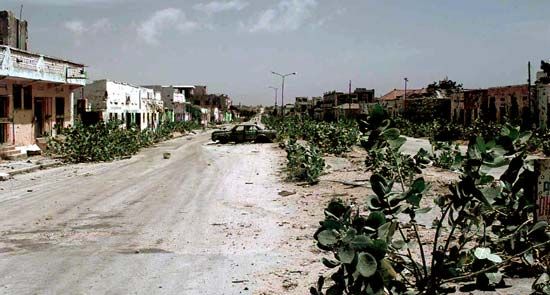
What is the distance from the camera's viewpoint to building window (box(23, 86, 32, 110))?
26.0m

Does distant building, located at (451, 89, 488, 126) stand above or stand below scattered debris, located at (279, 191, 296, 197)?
above

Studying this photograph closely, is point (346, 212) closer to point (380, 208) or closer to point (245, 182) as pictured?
point (380, 208)

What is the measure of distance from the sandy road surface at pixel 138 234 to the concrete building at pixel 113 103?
20.3 meters

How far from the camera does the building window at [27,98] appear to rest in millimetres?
26031

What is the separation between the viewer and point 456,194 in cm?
361

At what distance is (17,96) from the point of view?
25.4 meters

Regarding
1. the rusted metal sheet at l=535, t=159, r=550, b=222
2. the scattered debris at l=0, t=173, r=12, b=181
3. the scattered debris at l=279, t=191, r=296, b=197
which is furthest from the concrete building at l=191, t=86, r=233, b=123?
the rusted metal sheet at l=535, t=159, r=550, b=222

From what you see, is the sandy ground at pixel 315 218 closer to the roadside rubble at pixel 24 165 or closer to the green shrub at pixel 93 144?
the roadside rubble at pixel 24 165

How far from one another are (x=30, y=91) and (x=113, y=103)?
48.2ft

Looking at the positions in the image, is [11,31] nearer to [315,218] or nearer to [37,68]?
[37,68]

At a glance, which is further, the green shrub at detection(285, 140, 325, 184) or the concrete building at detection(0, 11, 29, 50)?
the concrete building at detection(0, 11, 29, 50)

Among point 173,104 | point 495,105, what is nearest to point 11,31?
point 495,105

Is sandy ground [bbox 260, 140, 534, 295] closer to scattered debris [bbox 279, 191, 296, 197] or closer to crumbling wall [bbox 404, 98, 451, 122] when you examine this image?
scattered debris [bbox 279, 191, 296, 197]

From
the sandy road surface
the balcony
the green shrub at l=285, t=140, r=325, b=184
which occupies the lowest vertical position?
the sandy road surface
